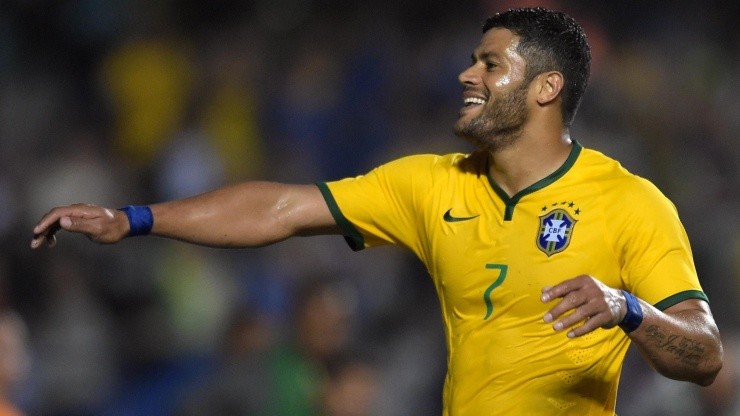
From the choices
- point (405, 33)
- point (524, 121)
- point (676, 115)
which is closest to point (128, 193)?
point (405, 33)

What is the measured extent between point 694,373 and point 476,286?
2.80 ft

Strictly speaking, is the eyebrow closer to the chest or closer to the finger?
the chest

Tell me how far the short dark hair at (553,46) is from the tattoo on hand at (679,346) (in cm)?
112

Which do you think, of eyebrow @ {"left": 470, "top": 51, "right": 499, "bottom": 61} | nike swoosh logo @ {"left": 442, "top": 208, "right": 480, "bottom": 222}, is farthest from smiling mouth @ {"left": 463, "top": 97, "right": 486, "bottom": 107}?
nike swoosh logo @ {"left": 442, "top": 208, "right": 480, "bottom": 222}

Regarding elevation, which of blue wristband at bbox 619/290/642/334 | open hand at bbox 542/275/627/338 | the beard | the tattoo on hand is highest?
the beard

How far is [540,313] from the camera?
4043mm

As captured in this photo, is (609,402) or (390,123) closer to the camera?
(609,402)

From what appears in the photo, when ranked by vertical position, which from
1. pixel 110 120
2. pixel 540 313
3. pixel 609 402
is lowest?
pixel 609 402

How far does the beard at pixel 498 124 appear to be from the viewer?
423cm

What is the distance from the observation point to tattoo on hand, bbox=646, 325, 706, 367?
348 centimetres

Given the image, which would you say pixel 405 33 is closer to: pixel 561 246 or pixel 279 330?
pixel 279 330

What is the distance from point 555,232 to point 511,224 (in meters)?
0.17

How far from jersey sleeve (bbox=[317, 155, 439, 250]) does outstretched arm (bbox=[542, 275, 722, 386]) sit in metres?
0.97

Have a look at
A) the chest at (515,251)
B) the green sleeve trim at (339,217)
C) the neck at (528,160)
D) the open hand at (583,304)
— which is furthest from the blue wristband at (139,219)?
the open hand at (583,304)
